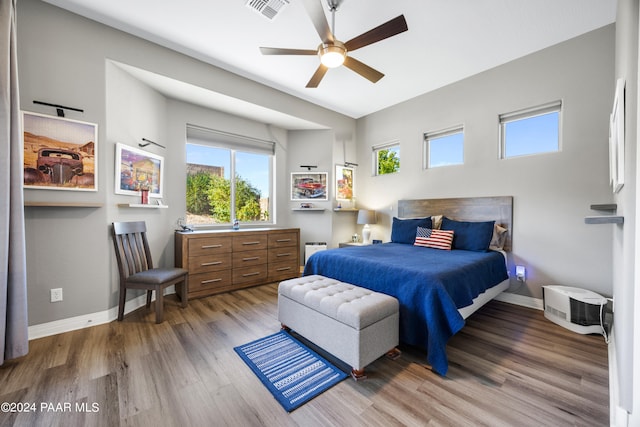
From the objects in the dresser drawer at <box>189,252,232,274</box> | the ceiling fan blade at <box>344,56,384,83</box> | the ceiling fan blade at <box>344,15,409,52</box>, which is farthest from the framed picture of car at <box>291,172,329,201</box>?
the ceiling fan blade at <box>344,15,409,52</box>

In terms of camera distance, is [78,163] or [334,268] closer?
[78,163]

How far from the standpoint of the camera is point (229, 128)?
419 cm

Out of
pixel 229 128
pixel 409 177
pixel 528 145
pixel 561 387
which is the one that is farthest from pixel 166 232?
pixel 528 145

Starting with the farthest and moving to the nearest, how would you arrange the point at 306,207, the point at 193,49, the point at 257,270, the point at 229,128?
1. the point at 306,207
2. the point at 229,128
3. the point at 257,270
4. the point at 193,49

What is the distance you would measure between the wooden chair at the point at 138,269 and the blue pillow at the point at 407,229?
2.90 meters

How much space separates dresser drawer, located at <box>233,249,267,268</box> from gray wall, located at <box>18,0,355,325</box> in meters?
1.02

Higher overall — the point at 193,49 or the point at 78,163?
the point at 193,49

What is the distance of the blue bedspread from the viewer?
1.84 metres

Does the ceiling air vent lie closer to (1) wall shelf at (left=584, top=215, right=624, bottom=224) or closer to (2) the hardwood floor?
(1) wall shelf at (left=584, top=215, right=624, bottom=224)

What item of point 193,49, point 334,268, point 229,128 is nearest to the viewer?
point 334,268

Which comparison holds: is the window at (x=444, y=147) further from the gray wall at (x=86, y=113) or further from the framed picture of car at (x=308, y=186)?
the gray wall at (x=86, y=113)

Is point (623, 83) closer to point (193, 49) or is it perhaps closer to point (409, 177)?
point (409, 177)

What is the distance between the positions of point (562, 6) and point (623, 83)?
1.42 m

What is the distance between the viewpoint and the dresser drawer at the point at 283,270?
4055 millimetres
